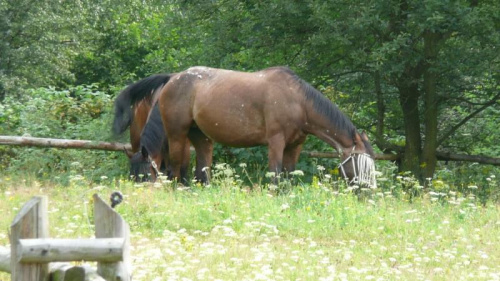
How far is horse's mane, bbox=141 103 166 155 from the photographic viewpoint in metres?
13.1

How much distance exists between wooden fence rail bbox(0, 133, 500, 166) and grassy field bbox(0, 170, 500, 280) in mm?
2371

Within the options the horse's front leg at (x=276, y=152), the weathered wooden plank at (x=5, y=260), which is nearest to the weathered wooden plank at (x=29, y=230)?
the weathered wooden plank at (x=5, y=260)

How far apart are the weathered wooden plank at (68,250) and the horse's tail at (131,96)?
9.31 metres

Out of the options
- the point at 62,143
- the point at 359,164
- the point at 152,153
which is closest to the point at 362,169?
the point at 359,164

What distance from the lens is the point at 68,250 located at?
14.9ft

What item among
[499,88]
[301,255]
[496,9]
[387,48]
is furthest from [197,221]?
[499,88]

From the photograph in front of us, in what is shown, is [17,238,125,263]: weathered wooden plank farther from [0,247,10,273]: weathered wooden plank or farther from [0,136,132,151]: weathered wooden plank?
[0,136,132,151]: weathered wooden plank

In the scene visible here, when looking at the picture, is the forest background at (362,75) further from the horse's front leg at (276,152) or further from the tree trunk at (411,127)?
the horse's front leg at (276,152)

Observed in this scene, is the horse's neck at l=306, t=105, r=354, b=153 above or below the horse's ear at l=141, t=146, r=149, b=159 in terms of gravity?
above

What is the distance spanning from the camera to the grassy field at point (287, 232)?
6.97 metres

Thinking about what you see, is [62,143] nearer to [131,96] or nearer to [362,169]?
[131,96]

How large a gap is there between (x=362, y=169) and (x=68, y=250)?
309 inches

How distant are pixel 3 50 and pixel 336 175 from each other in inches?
724

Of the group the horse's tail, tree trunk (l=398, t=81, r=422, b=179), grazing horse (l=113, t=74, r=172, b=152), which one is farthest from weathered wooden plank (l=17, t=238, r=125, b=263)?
tree trunk (l=398, t=81, r=422, b=179)
